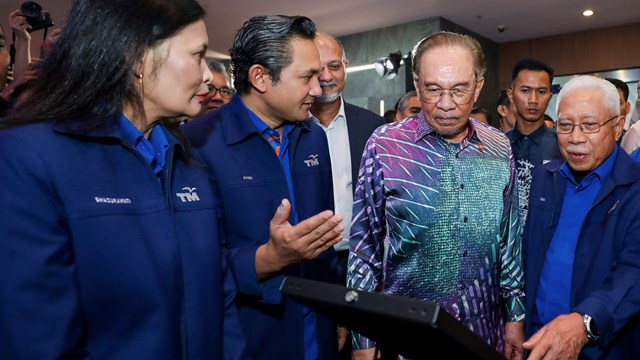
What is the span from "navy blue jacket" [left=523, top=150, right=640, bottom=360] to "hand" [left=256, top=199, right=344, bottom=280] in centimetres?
73

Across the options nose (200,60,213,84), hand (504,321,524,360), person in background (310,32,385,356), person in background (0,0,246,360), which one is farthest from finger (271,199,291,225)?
person in background (310,32,385,356)

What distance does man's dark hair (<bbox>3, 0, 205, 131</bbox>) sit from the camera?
108cm

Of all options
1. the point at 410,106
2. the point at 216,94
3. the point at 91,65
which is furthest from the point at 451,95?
the point at 410,106

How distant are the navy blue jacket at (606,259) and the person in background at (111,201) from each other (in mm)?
1076

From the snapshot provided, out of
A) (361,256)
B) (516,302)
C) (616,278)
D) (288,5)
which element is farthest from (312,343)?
(288,5)

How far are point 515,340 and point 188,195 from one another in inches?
48.1

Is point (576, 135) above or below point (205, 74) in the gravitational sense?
below

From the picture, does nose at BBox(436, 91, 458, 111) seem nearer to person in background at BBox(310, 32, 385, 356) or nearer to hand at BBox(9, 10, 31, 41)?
person in background at BBox(310, 32, 385, 356)

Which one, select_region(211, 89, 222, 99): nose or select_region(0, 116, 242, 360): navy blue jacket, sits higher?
select_region(211, 89, 222, 99): nose

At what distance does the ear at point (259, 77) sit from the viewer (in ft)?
5.87

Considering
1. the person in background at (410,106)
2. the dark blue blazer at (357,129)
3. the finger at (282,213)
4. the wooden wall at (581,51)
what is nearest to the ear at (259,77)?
the finger at (282,213)

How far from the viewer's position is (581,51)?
9.35m

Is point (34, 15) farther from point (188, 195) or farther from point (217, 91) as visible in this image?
point (188, 195)

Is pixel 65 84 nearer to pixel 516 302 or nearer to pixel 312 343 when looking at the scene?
pixel 312 343
